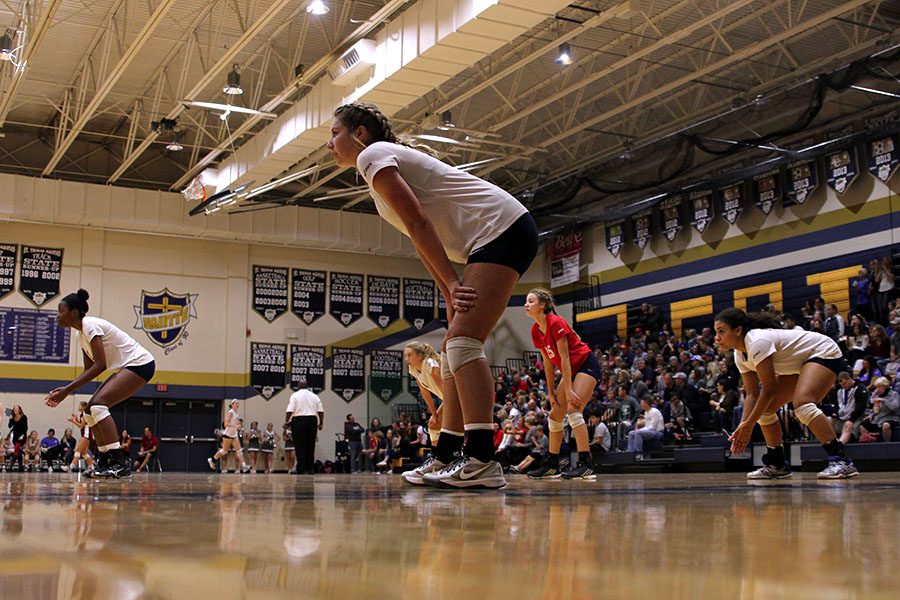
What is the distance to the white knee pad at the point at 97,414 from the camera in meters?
7.40

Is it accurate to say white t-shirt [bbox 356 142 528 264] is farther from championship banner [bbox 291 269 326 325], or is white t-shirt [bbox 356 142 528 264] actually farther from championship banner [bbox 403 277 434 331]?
championship banner [bbox 403 277 434 331]

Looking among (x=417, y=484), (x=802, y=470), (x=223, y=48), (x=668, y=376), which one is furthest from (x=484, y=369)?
(x=223, y=48)

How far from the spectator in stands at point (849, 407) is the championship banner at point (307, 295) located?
1572 cm

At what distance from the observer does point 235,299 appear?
25219 millimetres

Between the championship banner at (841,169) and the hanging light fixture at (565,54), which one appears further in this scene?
the championship banner at (841,169)

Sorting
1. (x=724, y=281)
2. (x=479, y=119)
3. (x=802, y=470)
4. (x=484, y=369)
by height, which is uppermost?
(x=479, y=119)

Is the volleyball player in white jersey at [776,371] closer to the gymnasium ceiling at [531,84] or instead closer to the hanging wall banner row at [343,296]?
the gymnasium ceiling at [531,84]

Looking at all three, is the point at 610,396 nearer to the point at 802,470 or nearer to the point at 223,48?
the point at 802,470

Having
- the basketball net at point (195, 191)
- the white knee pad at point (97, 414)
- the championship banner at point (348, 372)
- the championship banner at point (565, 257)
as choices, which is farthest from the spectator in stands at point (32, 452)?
the white knee pad at point (97, 414)

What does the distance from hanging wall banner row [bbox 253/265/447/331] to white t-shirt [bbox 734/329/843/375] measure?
20103mm

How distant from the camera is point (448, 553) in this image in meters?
1.49

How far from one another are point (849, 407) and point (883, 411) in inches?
18.6

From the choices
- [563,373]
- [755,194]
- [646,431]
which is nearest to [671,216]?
[755,194]

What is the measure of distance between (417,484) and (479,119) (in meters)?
17.3
